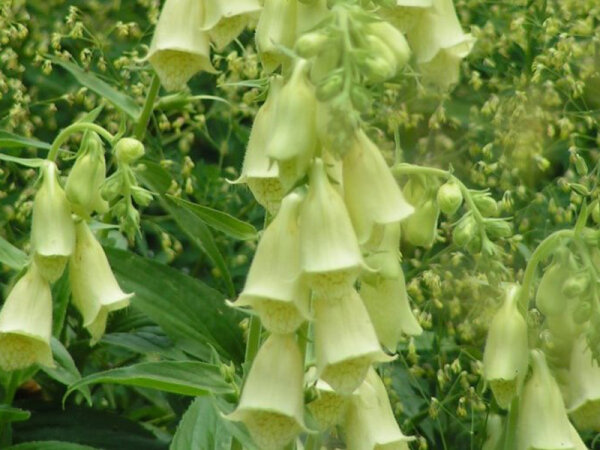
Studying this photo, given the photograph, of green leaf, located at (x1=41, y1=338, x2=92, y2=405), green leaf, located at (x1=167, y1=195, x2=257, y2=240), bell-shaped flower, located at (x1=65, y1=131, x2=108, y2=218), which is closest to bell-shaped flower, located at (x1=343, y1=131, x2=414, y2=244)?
green leaf, located at (x1=167, y1=195, x2=257, y2=240)

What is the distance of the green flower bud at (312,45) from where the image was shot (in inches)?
50.4

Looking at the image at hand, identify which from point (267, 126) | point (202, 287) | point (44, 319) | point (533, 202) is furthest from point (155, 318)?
point (267, 126)

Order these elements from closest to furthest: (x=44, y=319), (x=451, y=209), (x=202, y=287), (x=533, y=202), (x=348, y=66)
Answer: (x=348, y=66), (x=451, y=209), (x=44, y=319), (x=533, y=202), (x=202, y=287)

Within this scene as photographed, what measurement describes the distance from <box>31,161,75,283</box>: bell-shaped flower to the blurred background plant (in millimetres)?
221

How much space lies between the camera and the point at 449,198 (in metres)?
1.70

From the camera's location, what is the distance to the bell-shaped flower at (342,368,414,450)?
5.41 feet

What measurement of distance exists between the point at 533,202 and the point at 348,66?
3.63ft

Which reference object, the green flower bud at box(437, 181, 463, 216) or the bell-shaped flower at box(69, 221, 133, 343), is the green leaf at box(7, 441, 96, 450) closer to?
the bell-shaped flower at box(69, 221, 133, 343)

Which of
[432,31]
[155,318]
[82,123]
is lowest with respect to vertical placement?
[155,318]

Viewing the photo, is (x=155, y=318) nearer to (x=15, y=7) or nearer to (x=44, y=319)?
(x=44, y=319)

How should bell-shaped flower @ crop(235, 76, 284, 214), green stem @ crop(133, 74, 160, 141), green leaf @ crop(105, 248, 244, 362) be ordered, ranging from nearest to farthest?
1. bell-shaped flower @ crop(235, 76, 284, 214)
2. green stem @ crop(133, 74, 160, 141)
3. green leaf @ crop(105, 248, 244, 362)

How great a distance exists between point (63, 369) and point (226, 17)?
78cm

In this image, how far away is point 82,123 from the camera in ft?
6.18

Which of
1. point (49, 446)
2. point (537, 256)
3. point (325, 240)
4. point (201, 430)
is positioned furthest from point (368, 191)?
point (49, 446)
